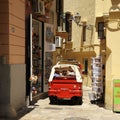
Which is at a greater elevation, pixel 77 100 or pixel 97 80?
pixel 97 80

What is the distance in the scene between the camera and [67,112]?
634 inches

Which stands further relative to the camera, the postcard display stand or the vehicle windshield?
the vehicle windshield

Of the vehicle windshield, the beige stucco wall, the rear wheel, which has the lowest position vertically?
the rear wheel

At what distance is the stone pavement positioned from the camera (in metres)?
14.7

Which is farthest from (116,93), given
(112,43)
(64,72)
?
(64,72)

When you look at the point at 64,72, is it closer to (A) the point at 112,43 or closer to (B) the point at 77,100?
(B) the point at 77,100

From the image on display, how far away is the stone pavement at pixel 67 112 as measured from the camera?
1470cm

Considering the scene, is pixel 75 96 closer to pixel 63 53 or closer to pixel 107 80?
pixel 107 80

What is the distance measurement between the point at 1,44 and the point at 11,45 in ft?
1.60

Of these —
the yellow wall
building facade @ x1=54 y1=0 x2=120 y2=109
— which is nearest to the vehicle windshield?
building facade @ x1=54 y1=0 x2=120 y2=109

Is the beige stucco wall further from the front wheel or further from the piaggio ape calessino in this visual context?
the front wheel

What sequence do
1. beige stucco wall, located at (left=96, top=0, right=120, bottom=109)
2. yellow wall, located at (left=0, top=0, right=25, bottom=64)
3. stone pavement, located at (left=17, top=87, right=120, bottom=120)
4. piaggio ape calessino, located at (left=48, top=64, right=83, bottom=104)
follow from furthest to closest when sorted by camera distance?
piaggio ape calessino, located at (left=48, top=64, right=83, bottom=104) → beige stucco wall, located at (left=96, top=0, right=120, bottom=109) → stone pavement, located at (left=17, top=87, right=120, bottom=120) → yellow wall, located at (left=0, top=0, right=25, bottom=64)

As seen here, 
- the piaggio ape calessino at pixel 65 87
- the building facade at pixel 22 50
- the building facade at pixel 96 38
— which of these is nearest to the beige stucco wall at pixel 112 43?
the building facade at pixel 96 38

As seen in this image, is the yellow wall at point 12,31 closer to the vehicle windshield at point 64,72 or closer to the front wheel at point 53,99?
the front wheel at point 53,99
